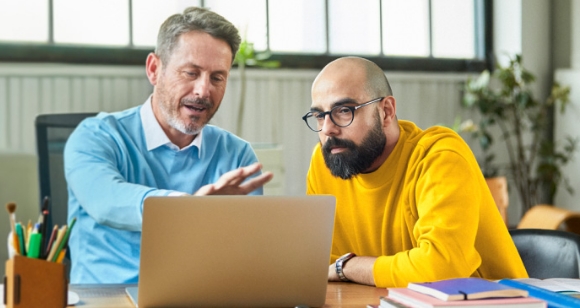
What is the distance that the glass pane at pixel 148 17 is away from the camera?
4504mm

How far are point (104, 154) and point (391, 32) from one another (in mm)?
3590

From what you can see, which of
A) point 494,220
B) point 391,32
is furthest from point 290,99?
point 494,220

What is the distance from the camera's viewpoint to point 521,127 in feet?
17.7

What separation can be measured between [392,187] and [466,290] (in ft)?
2.21

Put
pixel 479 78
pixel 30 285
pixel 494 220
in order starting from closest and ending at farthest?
pixel 30 285 → pixel 494 220 → pixel 479 78

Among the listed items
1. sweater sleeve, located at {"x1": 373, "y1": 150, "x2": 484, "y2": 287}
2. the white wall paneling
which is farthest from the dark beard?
the white wall paneling

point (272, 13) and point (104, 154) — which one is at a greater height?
point (272, 13)

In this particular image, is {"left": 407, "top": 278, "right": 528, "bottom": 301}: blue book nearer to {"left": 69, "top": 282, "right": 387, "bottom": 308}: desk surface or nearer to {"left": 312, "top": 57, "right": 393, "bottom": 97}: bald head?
{"left": 69, "top": 282, "right": 387, "bottom": 308}: desk surface

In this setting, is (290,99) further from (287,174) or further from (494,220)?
(494,220)

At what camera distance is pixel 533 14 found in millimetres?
5574

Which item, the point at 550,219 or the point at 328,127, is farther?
the point at 550,219

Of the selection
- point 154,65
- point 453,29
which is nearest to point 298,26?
point 453,29

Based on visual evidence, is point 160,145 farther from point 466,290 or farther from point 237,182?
point 466,290

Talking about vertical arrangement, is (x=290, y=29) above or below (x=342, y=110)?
above
